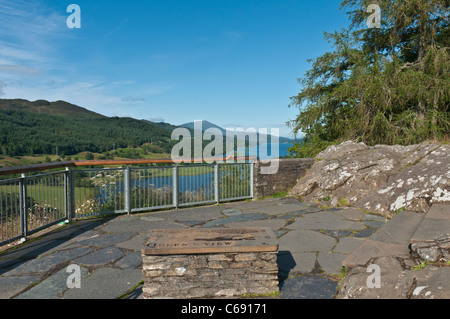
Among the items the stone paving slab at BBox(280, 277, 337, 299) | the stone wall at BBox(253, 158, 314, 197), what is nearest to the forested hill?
the stone wall at BBox(253, 158, 314, 197)

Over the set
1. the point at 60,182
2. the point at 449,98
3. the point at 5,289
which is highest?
the point at 449,98

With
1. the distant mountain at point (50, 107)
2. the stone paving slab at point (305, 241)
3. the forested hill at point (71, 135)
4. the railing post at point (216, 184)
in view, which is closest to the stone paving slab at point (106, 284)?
the stone paving slab at point (305, 241)

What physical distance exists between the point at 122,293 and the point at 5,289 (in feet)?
4.24

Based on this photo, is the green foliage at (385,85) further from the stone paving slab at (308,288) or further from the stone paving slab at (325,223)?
the stone paving slab at (308,288)

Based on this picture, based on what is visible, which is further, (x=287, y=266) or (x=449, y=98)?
(x=449, y=98)

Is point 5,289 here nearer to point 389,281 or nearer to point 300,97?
point 389,281

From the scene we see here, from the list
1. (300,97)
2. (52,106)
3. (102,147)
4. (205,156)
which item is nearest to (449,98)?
(300,97)

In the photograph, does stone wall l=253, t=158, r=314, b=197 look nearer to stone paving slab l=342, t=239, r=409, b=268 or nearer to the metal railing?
the metal railing

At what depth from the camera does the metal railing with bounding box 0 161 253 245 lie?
5.09m

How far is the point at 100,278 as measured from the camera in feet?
11.5

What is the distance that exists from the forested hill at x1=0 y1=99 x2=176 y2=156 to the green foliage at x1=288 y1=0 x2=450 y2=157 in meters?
31.1

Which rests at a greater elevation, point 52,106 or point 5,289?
point 52,106

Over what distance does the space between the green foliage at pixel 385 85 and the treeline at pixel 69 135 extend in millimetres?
31074

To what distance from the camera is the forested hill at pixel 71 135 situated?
57250 mm
